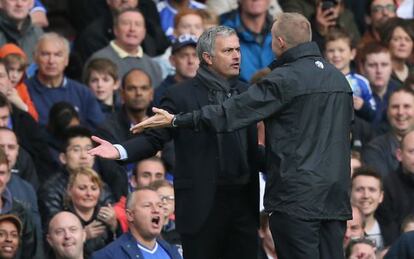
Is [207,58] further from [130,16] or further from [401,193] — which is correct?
[130,16]

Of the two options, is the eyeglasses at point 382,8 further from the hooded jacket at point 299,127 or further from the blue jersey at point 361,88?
the hooded jacket at point 299,127

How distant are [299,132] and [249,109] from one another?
34cm

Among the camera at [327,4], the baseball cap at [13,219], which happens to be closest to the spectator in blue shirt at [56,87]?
the baseball cap at [13,219]

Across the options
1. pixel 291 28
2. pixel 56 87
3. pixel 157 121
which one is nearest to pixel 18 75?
pixel 56 87

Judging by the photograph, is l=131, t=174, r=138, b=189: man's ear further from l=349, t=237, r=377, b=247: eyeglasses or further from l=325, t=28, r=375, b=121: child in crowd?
l=325, t=28, r=375, b=121: child in crowd

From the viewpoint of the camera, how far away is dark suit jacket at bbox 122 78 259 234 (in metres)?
9.70

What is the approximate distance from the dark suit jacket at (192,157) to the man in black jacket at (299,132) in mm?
448

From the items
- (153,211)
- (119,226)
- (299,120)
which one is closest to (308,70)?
(299,120)

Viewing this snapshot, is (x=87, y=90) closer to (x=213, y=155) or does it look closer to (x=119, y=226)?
(x=119, y=226)

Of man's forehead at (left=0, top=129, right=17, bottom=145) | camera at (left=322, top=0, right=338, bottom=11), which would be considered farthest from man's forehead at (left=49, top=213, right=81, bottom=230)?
camera at (left=322, top=0, right=338, bottom=11)

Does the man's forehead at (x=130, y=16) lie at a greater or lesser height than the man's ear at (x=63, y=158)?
greater

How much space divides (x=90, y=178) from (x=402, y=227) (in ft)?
8.52

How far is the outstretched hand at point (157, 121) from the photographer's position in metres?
9.29

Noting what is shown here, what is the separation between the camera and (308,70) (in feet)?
30.5
